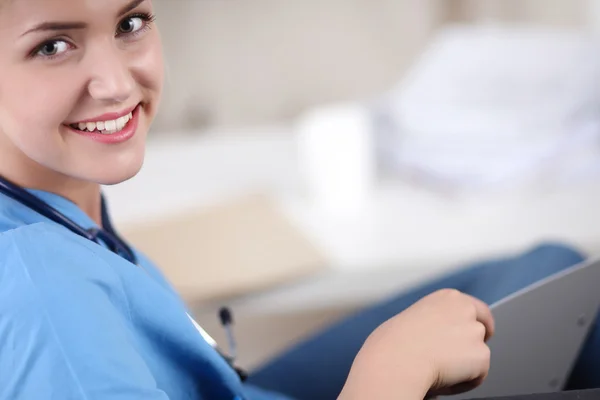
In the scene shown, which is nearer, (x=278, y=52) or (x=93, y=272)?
(x=93, y=272)

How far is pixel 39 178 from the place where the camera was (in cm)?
61

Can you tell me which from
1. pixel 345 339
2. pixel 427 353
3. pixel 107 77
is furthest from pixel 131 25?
pixel 345 339

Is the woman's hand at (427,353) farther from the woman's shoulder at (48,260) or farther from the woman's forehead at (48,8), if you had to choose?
the woman's forehead at (48,8)

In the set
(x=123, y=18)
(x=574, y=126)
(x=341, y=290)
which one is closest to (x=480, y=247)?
(x=341, y=290)

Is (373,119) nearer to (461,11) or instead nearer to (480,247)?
(480,247)

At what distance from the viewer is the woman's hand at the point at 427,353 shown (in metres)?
0.54

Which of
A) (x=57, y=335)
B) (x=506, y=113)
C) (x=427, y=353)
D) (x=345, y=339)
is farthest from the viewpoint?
(x=506, y=113)

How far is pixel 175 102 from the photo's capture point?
192 centimetres

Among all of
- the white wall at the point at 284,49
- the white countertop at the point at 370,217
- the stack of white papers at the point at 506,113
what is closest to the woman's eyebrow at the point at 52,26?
the white countertop at the point at 370,217

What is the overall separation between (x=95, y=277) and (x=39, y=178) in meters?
0.14

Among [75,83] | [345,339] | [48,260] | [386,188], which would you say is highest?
[75,83]

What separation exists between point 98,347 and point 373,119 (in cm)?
102

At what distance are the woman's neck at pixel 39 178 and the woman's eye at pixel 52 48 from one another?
0.11 metres

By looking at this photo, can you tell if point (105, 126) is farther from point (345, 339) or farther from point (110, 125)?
point (345, 339)
